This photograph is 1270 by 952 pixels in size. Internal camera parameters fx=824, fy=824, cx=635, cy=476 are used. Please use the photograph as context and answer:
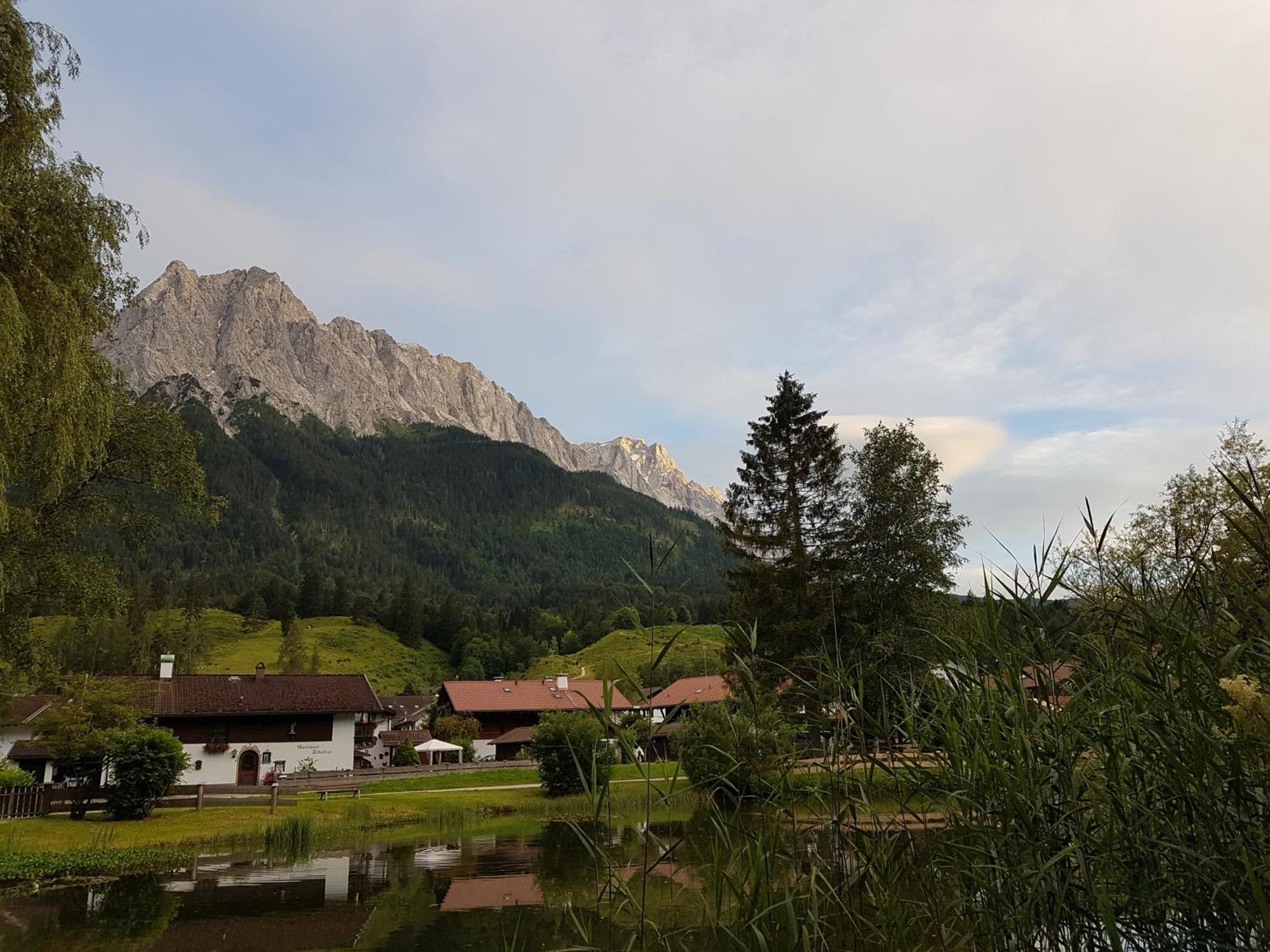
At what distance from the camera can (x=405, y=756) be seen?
5628 cm

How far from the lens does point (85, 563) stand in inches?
642

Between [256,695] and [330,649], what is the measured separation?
6155 centimetres

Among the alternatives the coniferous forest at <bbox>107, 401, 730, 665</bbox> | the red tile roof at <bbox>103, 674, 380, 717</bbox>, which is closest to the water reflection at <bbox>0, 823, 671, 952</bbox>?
the red tile roof at <bbox>103, 674, 380, 717</bbox>

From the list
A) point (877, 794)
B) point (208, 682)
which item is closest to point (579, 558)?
point (208, 682)

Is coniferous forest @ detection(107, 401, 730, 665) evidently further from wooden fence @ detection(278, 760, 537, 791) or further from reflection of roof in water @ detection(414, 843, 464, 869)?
reflection of roof in water @ detection(414, 843, 464, 869)

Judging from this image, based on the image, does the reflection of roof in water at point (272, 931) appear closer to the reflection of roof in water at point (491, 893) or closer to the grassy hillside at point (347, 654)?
the reflection of roof in water at point (491, 893)

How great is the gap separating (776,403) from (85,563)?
24.6m

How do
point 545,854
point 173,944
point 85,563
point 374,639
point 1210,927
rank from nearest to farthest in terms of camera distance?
point 1210,927 < point 173,944 < point 85,563 < point 545,854 < point 374,639

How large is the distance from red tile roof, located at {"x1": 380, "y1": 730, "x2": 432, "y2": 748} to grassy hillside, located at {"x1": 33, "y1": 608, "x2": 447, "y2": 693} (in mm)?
11605

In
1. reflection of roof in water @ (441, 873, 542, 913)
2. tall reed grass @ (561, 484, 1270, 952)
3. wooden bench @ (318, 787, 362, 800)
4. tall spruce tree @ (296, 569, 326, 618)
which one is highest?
tall spruce tree @ (296, 569, 326, 618)

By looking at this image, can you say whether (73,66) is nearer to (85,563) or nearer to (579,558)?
(85,563)

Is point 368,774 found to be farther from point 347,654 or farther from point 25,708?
point 347,654

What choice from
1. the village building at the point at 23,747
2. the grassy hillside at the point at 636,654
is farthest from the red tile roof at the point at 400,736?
the village building at the point at 23,747

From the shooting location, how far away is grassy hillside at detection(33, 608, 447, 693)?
91438 millimetres
